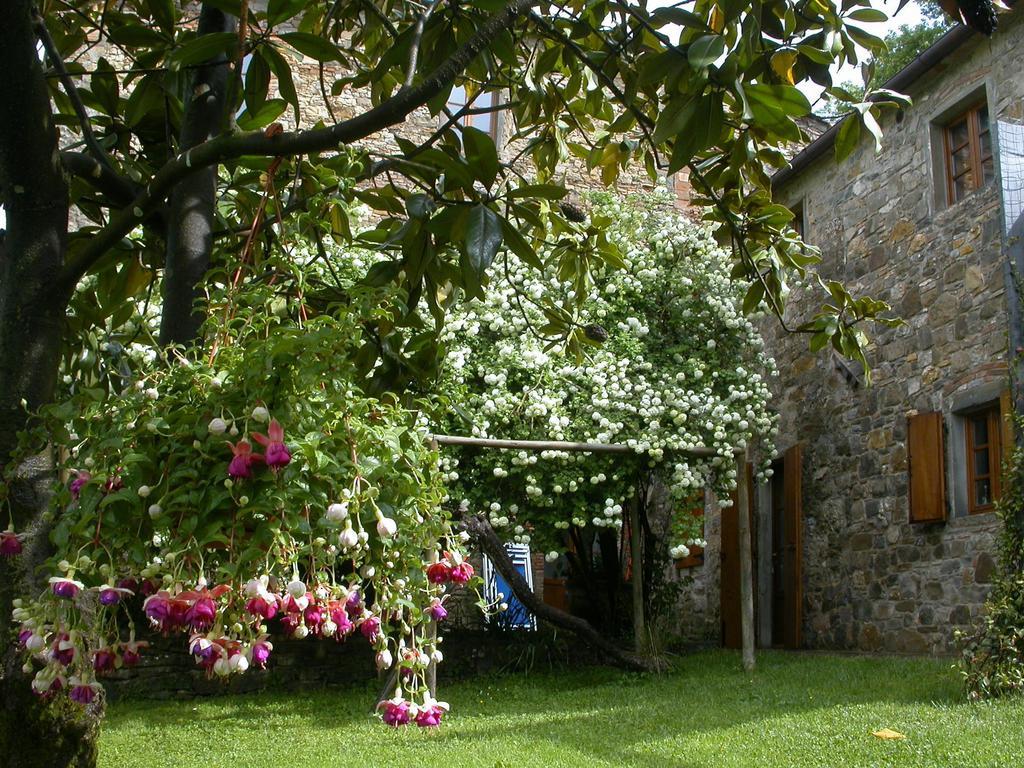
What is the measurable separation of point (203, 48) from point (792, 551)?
29.4 ft

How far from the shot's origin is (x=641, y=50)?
297 centimetres

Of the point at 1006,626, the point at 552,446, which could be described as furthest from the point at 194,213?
the point at 552,446

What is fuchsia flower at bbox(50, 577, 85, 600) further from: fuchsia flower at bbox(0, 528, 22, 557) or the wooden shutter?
the wooden shutter

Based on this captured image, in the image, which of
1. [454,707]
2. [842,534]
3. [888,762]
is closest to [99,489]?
[888,762]

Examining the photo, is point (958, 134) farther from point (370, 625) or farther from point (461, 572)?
point (370, 625)

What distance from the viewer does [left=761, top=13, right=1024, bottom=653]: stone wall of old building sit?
7672 millimetres

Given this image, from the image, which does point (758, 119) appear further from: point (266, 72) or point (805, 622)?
point (805, 622)

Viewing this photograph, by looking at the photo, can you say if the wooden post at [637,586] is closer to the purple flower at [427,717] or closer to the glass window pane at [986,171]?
the glass window pane at [986,171]

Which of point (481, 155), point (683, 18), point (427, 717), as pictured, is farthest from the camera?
point (683, 18)

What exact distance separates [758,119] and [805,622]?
27.4 feet

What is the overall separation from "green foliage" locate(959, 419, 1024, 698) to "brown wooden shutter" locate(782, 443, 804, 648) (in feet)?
13.6

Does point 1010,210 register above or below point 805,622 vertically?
above

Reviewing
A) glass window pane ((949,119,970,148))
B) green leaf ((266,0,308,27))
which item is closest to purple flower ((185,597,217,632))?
green leaf ((266,0,308,27))

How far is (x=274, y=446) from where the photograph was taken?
1.54 metres
